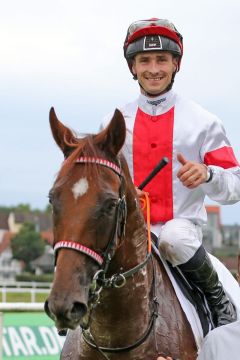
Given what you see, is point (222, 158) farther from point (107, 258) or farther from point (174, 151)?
point (107, 258)

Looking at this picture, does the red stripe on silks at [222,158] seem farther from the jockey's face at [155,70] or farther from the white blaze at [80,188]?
the white blaze at [80,188]

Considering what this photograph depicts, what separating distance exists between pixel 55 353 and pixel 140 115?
4.89 meters

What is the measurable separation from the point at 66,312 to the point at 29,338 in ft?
19.6

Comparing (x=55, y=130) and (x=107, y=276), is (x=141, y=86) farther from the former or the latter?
(x=107, y=276)

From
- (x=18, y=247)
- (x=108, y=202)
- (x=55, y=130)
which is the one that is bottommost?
(x=18, y=247)

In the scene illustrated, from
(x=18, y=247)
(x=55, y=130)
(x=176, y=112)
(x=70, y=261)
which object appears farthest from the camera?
(x=18, y=247)

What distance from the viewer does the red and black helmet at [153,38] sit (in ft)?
17.0

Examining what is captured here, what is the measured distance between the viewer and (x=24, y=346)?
9289 mm

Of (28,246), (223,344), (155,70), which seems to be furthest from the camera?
(28,246)

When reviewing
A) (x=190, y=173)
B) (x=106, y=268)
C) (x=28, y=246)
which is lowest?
(x=28, y=246)

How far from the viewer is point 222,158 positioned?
498 cm

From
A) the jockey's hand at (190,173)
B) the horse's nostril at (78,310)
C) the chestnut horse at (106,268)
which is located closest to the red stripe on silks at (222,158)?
the jockey's hand at (190,173)

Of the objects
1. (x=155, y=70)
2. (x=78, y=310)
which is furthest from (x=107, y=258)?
(x=155, y=70)

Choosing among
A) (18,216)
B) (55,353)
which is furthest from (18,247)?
(55,353)
